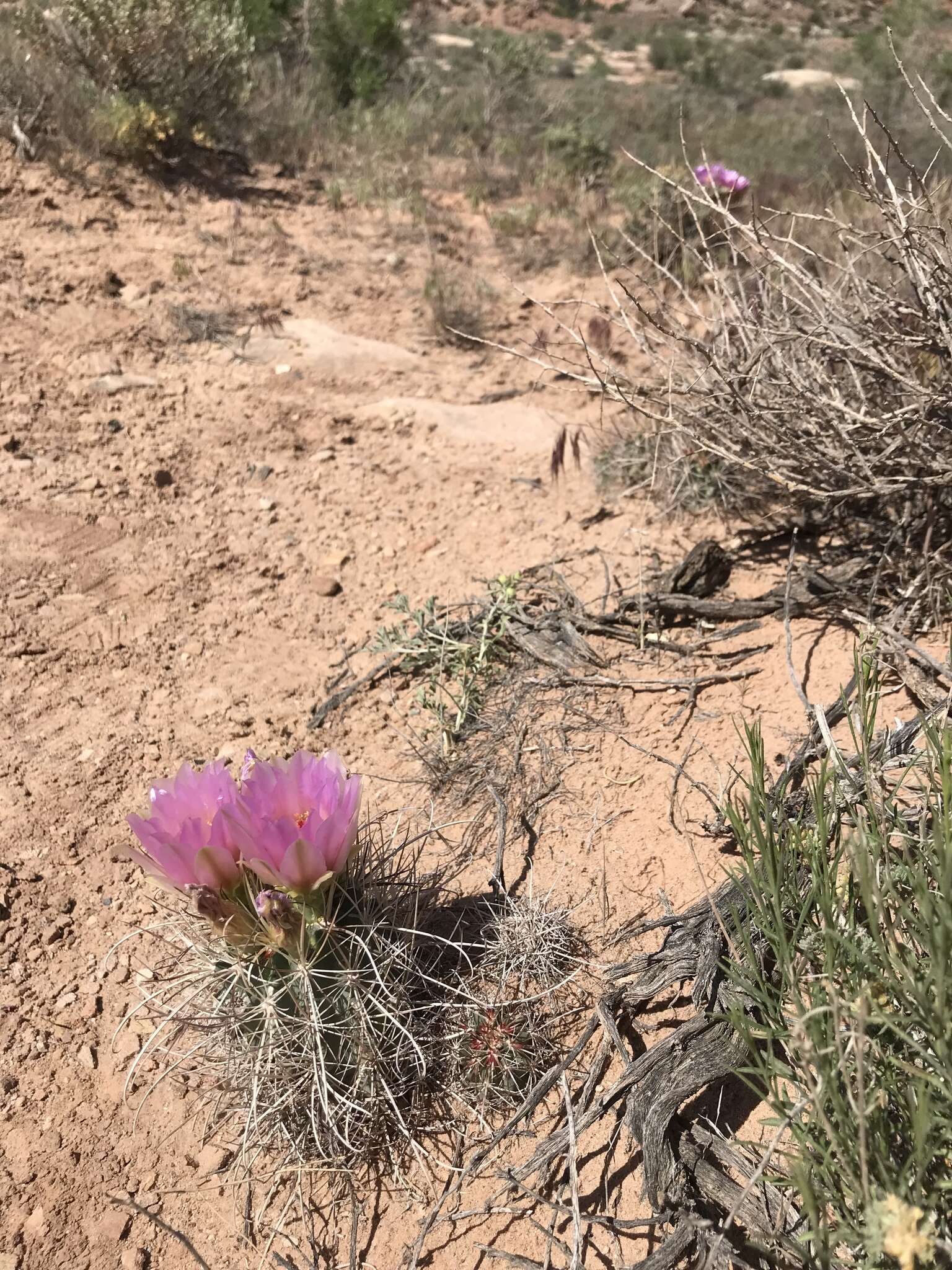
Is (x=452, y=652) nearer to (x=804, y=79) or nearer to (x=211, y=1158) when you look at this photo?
(x=211, y=1158)

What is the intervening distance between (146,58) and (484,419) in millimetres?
4202

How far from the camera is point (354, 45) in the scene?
888 cm

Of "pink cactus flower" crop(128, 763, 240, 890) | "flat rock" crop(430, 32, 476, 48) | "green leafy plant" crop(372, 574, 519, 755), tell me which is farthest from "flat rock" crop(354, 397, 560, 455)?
"flat rock" crop(430, 32, 476, 48)

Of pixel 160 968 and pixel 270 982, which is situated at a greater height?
pixel 270 982

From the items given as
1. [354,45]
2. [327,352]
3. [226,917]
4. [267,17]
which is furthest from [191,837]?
[354,45]

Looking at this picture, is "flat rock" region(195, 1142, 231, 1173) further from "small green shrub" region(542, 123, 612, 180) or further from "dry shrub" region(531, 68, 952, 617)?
"small green shrub" region(542, 123, 612, 180)

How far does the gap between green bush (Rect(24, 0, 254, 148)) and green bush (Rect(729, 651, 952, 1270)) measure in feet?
20.2

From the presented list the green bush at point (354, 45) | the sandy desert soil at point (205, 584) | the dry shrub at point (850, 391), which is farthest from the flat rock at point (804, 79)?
the dry shrub at point (850, 391)

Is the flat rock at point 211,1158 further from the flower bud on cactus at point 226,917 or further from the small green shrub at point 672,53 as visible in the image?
the small green shrub at point 672,53

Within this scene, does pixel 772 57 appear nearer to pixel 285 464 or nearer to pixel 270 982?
pixel 285 464

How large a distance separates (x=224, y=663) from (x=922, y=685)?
6.07 ft

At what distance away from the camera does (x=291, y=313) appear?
4.88m

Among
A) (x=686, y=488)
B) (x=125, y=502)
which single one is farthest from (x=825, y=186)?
(x=125, y=502)

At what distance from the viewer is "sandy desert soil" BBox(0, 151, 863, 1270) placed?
5.60 feet
